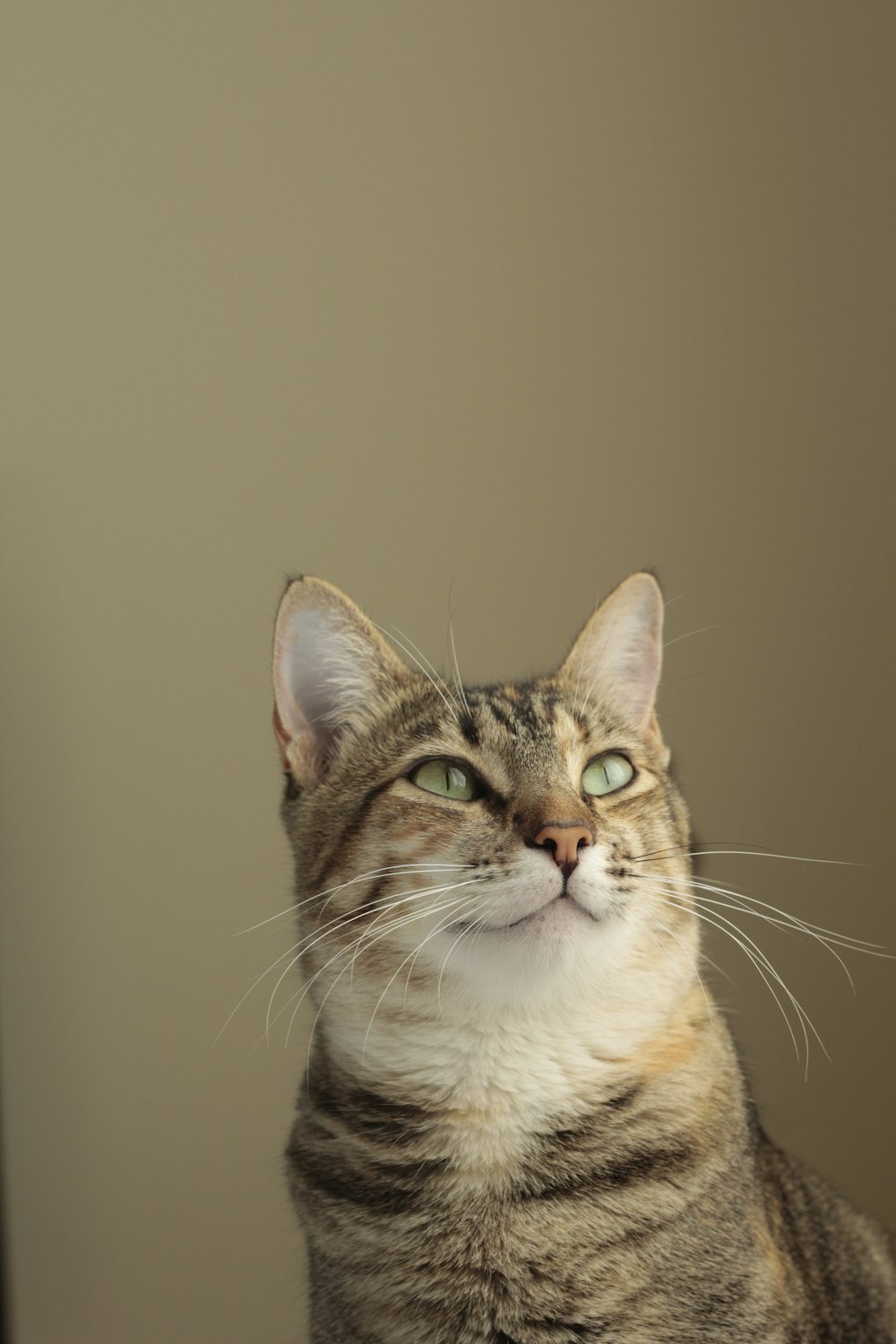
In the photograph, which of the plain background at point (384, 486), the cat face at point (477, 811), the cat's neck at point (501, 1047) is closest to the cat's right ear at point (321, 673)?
the cat face at point (477, 811)

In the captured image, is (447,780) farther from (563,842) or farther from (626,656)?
(626,656)

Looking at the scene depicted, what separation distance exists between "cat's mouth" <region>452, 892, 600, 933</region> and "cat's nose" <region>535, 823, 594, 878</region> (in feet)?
0.07

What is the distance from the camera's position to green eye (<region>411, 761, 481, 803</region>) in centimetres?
107

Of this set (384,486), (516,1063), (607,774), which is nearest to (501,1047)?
(516,1063)

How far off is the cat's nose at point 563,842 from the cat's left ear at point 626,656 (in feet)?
0.94

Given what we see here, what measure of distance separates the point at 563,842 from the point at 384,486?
3.63 feet

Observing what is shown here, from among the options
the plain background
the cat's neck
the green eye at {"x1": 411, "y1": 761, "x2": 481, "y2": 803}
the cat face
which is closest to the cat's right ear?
the cat face

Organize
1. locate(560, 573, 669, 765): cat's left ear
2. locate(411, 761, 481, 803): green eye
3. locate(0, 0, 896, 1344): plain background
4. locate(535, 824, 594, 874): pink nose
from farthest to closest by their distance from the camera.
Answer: locate(0, 0, 896, 1344): plain background → locate(560, 573, 669, 765): cat's left ear → locate(411, 761, 481, 803): green eye → locate(535, 824, 594, 874): pink nose

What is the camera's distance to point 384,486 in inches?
76.9

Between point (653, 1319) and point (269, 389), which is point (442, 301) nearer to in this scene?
point (269, 389)

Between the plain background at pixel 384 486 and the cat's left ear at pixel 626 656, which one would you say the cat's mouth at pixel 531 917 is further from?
the plain background at pixel 384 486

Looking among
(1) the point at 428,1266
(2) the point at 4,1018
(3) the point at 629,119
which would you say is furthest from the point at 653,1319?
(3) the point at 629,119

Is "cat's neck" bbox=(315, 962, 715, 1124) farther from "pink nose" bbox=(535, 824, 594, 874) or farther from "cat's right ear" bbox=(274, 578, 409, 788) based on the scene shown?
"cat's right ear" bbox=(274, 578, 409, 788)

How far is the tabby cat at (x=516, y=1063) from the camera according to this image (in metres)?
0.95
